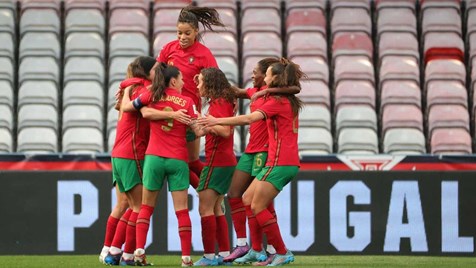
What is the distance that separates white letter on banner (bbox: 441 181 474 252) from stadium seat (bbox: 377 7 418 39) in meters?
3.92

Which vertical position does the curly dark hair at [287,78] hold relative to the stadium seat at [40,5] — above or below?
below

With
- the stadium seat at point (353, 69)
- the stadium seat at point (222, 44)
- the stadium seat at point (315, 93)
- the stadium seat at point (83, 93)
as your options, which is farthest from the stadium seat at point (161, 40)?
the stadium seat at point (353, 69)

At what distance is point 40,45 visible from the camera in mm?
18016

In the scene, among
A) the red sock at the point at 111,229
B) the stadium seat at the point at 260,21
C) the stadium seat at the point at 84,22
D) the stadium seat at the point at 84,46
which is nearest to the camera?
the red sock at the point at 111,229

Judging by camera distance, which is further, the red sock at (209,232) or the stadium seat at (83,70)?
the stadium seat at (83,70)

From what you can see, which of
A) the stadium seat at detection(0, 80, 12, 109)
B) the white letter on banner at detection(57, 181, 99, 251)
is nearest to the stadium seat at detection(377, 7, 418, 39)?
the stadium seat at detection(0, 80, 12, 109)

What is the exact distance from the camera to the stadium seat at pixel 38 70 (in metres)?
17.6

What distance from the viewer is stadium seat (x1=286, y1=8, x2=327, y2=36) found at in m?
18.5

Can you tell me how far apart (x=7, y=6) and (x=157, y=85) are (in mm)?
7262

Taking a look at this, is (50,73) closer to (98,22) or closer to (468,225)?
(98,22)

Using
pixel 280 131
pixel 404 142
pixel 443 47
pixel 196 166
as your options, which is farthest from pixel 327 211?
pixel 443 47

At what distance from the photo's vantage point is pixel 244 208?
495 inches

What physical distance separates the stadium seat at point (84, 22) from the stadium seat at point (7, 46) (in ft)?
2.36

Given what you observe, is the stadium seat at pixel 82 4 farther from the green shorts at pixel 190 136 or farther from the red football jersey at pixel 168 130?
the red football jersey at pixel 168 130
